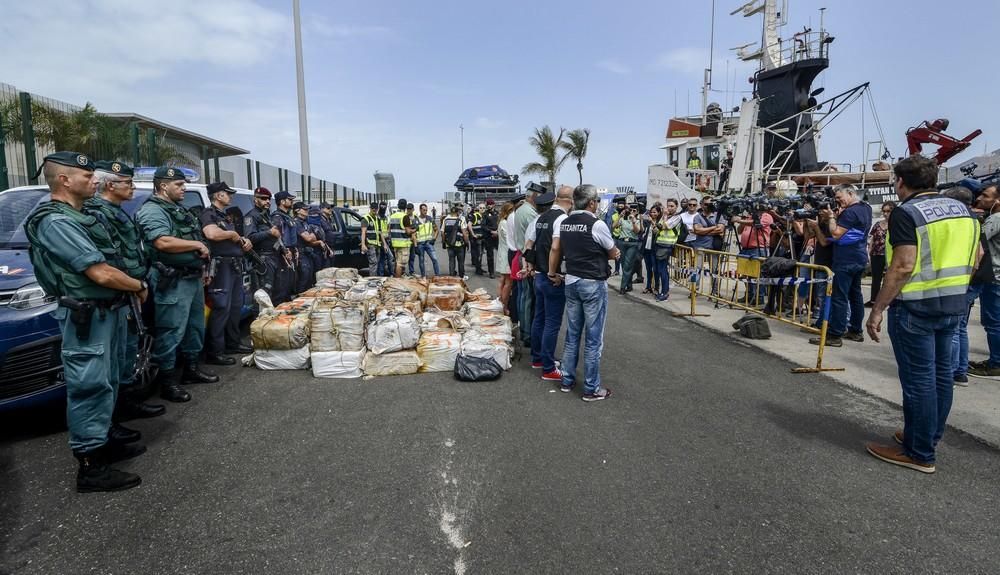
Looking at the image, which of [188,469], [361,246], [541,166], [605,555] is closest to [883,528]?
[605,555]

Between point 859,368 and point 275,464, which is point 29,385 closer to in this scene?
point 275,464

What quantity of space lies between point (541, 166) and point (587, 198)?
120 feet

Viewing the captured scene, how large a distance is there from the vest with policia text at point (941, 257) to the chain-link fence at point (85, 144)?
717 cm

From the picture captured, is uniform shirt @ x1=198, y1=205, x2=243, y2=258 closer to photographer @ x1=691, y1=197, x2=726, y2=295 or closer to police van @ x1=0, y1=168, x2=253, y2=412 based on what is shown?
police van @ x1=0, y1=168, x2=253, y2=412

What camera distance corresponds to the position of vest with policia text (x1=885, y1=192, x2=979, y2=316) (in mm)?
3357

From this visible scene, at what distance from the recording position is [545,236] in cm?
541

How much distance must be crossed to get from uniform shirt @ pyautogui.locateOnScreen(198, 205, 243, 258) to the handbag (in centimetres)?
277

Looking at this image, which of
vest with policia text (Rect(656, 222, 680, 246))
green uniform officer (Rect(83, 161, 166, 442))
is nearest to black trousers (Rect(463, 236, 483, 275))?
vest with policia text (Rect(656, 222, 680, 246))

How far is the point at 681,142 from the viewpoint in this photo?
63.6ft

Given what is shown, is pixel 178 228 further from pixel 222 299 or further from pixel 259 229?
pixel 259 229

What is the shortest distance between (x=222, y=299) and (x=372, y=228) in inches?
255

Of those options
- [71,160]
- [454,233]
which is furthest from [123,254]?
[454,233]

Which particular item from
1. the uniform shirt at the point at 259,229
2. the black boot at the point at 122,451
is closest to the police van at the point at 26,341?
the black boot at the point at 122,451

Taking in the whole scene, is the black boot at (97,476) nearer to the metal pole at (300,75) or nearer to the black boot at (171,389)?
the black boot at (171,389)
